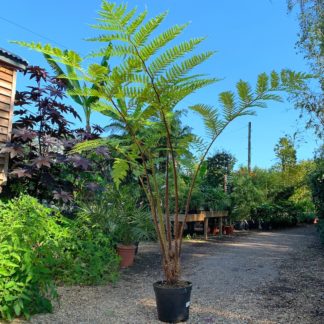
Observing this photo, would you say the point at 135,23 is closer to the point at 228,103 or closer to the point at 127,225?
the point at 228,103

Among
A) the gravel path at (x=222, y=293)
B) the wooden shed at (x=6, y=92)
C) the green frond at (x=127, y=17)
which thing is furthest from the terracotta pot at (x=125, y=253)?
the green frond at (x=127, y=17)

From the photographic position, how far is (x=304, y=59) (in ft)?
31.2

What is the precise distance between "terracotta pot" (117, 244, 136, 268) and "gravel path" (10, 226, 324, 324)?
17 cm

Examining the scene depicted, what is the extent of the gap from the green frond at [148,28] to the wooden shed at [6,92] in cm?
351

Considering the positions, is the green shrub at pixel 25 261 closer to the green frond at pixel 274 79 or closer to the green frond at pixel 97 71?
the green frond at pixel 97 71

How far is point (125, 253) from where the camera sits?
5996 mm

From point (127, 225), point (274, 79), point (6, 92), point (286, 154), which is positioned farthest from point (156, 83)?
point (286, 154)

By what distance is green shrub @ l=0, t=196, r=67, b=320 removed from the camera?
Result: 3309 mm

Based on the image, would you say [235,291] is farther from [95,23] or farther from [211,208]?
[211,208]

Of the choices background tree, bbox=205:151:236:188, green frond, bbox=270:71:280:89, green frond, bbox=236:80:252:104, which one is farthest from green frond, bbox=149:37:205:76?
background tree, bbox=205:151:236:188

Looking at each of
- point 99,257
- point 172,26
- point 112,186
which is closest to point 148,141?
point 172,26

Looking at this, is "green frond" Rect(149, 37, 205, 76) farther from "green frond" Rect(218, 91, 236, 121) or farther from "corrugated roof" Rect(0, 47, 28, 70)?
"corrugated roof" Rect(0, 47, 28, 70)

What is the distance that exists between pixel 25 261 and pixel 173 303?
1373 millimetres

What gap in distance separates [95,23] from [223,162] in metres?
10.7
